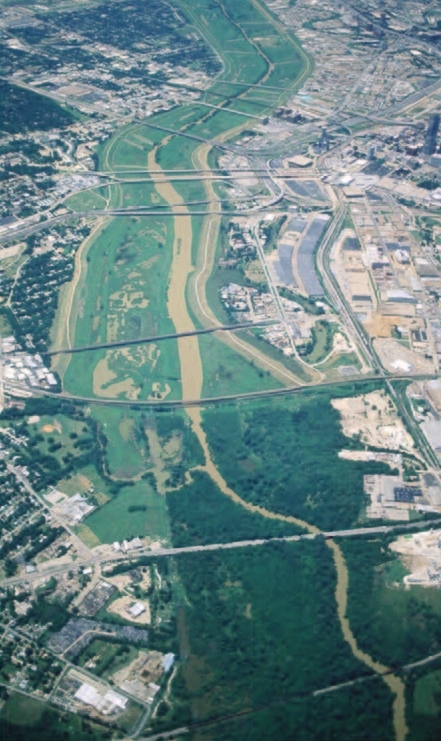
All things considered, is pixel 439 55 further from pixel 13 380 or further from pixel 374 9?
pixel 13 380

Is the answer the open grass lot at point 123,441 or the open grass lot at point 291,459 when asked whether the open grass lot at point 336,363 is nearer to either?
the open grass lot at point 291,459

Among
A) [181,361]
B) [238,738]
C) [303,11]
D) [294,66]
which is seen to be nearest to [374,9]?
[303,11]

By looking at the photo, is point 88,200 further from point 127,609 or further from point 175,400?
point 127,609

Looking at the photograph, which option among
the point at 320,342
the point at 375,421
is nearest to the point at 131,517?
the point at 375,421

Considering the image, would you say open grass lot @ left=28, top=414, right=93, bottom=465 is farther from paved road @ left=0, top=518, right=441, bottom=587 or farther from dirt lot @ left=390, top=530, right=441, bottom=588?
dirt lot @ left=390, top=530, right=441, bottom=588

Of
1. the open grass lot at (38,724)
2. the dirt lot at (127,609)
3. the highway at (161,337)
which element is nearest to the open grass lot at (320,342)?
the highway at (161,337)

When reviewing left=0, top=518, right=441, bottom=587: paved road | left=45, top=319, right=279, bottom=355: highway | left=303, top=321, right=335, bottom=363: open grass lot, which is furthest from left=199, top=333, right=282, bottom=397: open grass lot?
left=0, top=518, right=441, bottom=587: paved road
